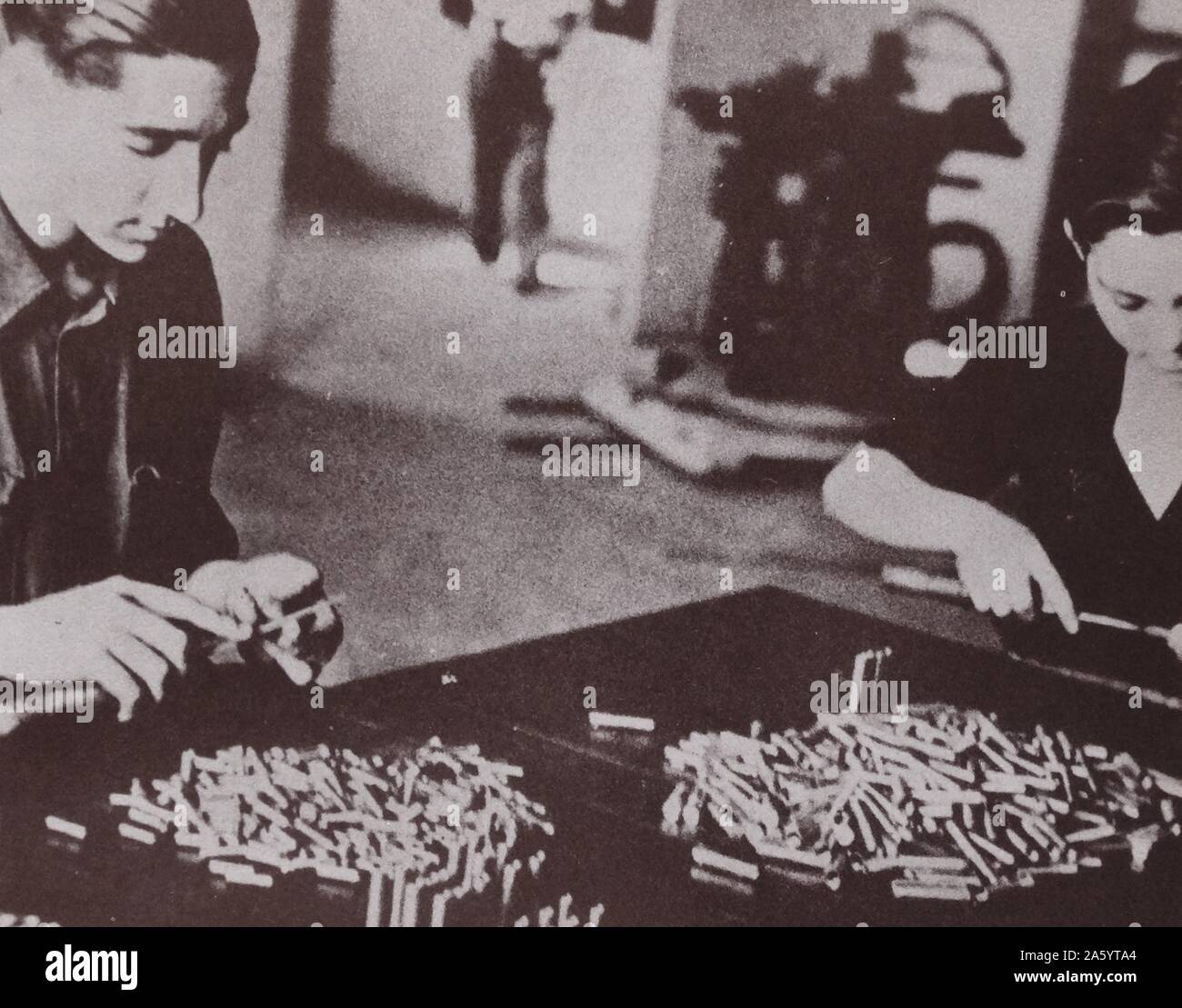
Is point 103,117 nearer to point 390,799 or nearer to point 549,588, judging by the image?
point 549,588

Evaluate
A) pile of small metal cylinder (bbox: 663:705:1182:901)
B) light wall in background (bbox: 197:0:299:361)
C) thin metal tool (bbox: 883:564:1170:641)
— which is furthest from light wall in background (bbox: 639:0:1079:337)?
pile of small metal cylinder (bbox: 663:705:1182:901)

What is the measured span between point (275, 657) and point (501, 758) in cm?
44

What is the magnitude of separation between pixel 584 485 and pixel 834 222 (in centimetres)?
64

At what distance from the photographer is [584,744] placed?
1.98m

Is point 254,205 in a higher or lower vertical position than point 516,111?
lower

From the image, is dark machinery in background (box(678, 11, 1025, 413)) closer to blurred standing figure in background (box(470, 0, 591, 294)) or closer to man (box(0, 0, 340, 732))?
blurred standing figure in background (box(470, 0, 591, 294))

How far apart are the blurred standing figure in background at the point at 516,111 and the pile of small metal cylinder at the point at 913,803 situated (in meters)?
0.94

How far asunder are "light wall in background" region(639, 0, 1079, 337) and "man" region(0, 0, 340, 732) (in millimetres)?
755

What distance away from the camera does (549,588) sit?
1997 millimetres

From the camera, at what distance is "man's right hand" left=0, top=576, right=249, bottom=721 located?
6.44 ft

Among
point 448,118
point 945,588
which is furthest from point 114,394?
point 945,588

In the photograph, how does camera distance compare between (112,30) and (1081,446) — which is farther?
(1081,446)

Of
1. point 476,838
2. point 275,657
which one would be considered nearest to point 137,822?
point 275,657

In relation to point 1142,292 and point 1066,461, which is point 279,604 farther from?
point 1142,292
